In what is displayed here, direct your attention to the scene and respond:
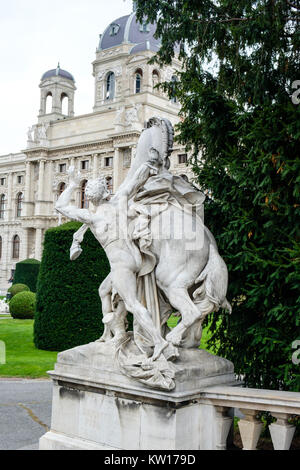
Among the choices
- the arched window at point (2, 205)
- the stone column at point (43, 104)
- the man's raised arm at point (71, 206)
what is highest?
the stone column at point (43, 104)

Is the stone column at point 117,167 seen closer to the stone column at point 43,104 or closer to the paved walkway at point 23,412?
the stone column at point 43,104

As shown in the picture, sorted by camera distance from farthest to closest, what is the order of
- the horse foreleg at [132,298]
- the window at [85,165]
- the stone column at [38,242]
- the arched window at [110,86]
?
the arched window at [110,86]
the stone column at [38,242]
the window at [85,165]
the horse foreleg at [132,298]

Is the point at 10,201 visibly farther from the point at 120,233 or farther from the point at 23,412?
the point at 120,233

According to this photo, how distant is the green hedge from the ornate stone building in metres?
27.2

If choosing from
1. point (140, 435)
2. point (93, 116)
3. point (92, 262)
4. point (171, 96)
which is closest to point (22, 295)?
point (92, 262)

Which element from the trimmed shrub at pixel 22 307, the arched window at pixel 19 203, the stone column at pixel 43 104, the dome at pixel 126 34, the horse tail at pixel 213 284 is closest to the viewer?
the horse tail at pixel 213 284

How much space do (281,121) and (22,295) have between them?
1450cm

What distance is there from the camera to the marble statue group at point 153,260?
3316 millimetres

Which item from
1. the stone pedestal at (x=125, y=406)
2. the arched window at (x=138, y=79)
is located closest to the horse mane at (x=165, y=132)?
the stone pedestal at (x=125, y=406)

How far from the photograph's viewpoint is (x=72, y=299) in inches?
392

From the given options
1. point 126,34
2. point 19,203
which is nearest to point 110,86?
point 126,34

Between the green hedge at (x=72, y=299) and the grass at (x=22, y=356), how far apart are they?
41cm

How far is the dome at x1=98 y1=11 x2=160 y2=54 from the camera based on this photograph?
46.2 m

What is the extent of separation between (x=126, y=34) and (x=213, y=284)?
157 ft
